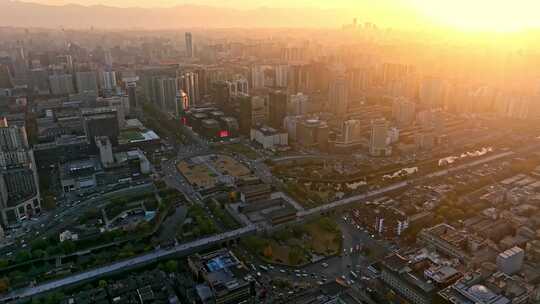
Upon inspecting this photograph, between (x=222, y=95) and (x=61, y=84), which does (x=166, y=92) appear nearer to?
(x=222, y=95)

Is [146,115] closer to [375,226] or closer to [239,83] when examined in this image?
[239,83]

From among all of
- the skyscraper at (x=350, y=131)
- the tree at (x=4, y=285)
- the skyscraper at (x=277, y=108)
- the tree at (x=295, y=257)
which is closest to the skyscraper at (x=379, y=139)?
the skyscraper at (x=350, y=131)

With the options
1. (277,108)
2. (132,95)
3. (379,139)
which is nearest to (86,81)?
(132,95)

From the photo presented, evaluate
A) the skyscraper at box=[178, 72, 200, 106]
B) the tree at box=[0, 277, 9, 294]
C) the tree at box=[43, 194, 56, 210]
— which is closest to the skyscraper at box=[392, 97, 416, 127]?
the skyscraper at box=[178, 72, 200, 106]

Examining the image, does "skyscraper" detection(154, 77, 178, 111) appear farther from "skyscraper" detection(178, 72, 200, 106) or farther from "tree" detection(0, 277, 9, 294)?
"tree" detection(0, 277, 9, 294)

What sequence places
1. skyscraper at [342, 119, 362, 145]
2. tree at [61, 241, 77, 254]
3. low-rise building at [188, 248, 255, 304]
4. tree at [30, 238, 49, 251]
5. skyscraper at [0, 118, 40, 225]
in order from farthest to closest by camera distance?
1. skyscraper at [342, 119, 362, 145]
2. skyscraper at [0, 118, 40, 225]
3. tree at [30, 238, 49, 251]
4. tree at [61, 241, 77, 254]
5. low-rise building at [188, 248, 255, 304]

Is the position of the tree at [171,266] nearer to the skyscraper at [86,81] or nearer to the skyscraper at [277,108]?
the skyscraper at [277,108]

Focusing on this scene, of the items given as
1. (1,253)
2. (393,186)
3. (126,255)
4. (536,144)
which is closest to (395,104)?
(536,144)

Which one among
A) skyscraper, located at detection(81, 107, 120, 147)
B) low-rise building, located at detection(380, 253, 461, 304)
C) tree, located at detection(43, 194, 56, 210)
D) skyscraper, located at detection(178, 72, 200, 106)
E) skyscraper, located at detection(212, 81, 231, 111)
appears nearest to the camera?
low-rise building, located at detection(380, 253, 461, 304)
